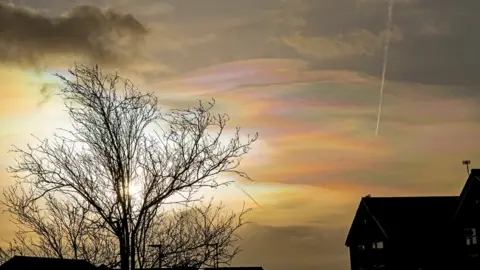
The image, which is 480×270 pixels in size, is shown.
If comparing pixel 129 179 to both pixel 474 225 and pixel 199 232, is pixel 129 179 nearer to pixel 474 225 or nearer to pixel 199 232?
pixel 199 232

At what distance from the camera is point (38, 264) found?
30.0 m

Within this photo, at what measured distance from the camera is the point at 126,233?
54.3 feet

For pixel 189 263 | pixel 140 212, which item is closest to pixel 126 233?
pixel 140 212

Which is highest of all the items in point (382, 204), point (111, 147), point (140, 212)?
point (382, 204)

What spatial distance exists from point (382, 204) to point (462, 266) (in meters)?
11.2

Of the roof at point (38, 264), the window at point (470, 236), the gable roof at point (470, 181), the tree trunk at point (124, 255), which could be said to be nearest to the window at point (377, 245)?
the window at point (470, 236)

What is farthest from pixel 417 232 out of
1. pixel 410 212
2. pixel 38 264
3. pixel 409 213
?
pixel 38 264

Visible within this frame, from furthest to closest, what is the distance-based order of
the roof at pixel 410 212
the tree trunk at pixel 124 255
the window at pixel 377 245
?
1. the window at pixel 377 245
2. the roof at pixel 410 212
3. the tree trunk at pixel 124 255

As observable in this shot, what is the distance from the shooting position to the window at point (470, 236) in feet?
149

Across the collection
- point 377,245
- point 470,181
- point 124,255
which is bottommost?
point 124,255

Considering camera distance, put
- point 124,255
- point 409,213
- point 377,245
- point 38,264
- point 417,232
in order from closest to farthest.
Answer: point 124,255
point 38,264
point 417,232
point 409,213
point 377,245

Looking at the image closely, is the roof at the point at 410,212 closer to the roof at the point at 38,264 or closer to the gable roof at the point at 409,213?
the gable roof at the point at 409,213

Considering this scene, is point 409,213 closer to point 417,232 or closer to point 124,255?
point 417,232

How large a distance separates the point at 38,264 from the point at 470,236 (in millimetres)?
29638
